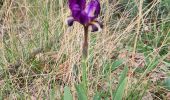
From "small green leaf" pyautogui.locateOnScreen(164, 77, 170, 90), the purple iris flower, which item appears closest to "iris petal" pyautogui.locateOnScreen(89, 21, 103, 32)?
the purple iris flower

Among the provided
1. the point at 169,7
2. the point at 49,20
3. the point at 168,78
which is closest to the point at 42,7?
the point at 49,20

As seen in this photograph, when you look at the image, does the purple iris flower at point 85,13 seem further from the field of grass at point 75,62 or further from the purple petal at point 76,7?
the field of grass at point 75,62

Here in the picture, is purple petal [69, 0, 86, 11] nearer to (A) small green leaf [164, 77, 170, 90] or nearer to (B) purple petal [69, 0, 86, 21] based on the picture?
(B) purple petal [69, 0, 86, 21]

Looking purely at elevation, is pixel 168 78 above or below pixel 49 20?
below

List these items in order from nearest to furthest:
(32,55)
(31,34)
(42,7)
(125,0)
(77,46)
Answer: (77,46)
(32,55)
(31,34)
(42,7)
(125,0)

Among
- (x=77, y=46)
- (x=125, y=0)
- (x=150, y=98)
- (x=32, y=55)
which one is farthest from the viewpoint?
(x=125, y=0)

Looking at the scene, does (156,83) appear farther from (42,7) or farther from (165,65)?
(42,7)

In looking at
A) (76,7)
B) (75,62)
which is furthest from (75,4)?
(75,62)
